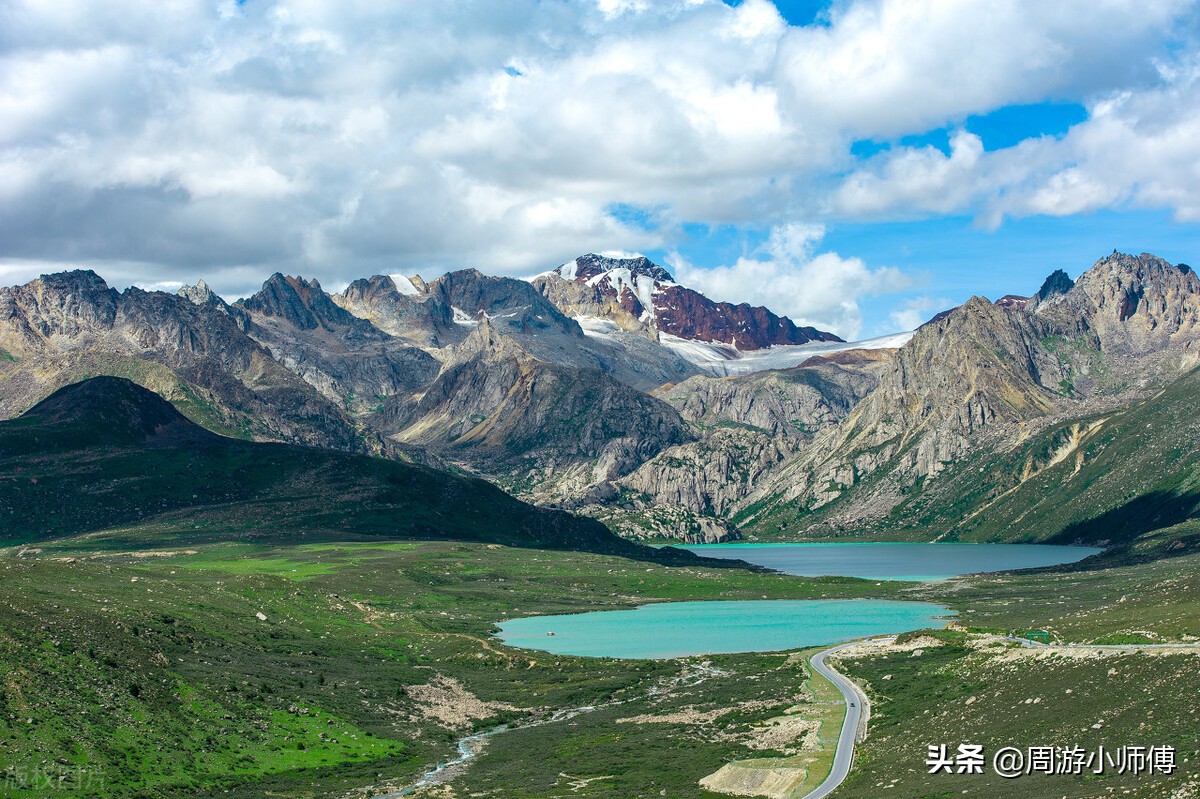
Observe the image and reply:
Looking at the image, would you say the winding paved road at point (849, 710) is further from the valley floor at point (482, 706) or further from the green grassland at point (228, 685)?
the green grassland at point (228, 685)

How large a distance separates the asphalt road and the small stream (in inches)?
614

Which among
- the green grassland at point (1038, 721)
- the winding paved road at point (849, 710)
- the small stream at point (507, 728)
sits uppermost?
the green grassland at point (1038, 721)

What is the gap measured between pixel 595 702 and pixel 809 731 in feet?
116

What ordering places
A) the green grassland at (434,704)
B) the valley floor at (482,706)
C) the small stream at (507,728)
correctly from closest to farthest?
1. the valley floor at (482,706)
2. the green grassland at (434,704)
3. the small stream at (507,728)

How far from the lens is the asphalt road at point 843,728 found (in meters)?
80.8

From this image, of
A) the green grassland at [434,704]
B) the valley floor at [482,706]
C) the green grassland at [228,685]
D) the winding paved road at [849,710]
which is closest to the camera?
the valley floor at [482,706]

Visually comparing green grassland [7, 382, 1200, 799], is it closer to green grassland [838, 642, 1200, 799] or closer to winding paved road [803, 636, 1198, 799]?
green grassland [838, 642, 1200, 799]

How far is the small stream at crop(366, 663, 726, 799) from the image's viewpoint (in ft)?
301

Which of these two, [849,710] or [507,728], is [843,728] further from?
[507,728]

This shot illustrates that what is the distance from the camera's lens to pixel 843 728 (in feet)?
339

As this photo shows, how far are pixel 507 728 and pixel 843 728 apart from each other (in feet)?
115

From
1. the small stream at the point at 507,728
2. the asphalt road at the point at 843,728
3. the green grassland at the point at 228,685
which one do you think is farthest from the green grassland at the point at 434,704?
the asphalt road at the point at 843,728

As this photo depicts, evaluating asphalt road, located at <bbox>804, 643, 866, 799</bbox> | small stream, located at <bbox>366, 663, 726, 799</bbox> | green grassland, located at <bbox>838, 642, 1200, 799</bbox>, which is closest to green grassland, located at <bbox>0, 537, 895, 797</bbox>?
small stream, located at <bbox>366, 663, 726, 799</bbox>

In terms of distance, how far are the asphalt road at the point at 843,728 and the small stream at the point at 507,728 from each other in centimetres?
1560
